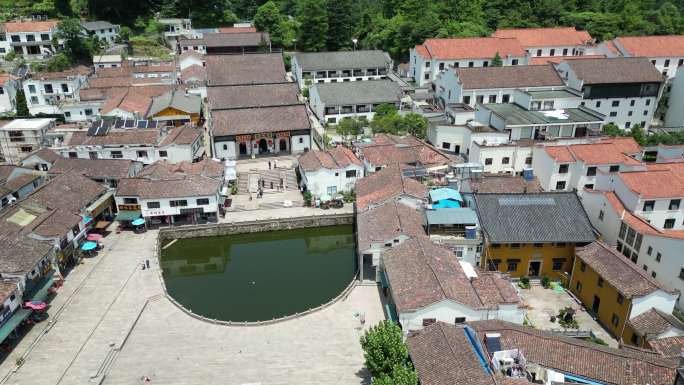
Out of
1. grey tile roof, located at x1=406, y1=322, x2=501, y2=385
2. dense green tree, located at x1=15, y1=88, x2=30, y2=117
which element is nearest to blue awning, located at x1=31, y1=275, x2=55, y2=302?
grey tile roof, located at x1=406, y1=322, x2=501, y2=385

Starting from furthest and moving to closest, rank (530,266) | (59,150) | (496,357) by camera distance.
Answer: (59,150), (530,266), (496,357)

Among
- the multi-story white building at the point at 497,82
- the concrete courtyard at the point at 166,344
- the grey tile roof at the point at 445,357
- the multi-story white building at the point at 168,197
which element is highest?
the multi-story white building at the point at 497,82

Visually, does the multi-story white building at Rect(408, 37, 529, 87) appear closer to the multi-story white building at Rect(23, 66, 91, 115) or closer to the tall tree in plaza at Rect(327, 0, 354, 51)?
the tall tree in plaza at Rect(327, 0, 354, 51)

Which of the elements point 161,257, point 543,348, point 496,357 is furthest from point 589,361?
point 161,257

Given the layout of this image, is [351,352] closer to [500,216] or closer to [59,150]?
[500,216]

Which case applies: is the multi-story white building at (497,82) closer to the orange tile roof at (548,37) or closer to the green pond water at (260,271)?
the orange tile roof at (548,37)

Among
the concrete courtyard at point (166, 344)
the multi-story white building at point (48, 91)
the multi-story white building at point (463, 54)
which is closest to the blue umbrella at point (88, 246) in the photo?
the concrete courtyard at point (166, 344)
